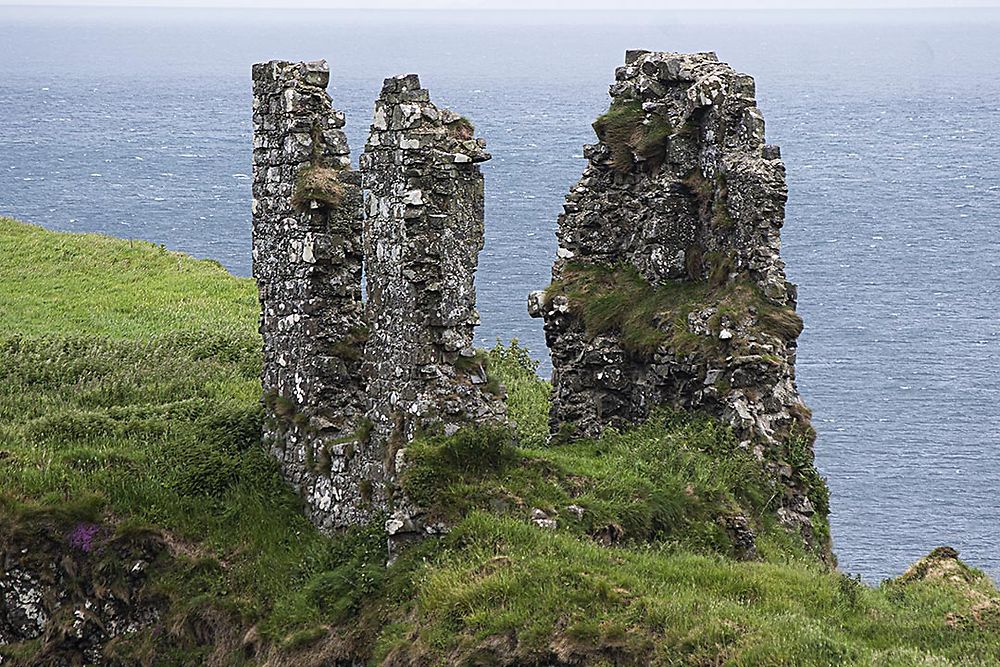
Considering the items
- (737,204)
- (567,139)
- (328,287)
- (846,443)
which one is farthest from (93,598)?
(567,139)

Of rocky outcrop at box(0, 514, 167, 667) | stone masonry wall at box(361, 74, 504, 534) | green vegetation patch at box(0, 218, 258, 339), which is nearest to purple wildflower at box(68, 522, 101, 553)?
rocky outcrop at box(0, 514, 167, 667)

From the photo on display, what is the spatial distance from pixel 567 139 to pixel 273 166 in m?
155

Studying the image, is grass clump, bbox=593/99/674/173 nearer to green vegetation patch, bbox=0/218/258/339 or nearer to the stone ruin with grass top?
the stone ruin with grass top

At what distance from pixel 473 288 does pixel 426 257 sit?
96 cm

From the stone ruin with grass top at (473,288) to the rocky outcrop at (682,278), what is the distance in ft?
0.14

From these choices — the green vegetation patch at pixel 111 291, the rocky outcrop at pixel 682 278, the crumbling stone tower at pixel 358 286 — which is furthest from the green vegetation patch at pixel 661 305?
the green vegetation patch at pixel 111 291

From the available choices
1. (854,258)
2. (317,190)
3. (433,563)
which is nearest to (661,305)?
(317,190)

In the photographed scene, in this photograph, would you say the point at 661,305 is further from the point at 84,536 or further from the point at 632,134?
the point at 84,536

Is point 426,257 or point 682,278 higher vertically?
point 426,257

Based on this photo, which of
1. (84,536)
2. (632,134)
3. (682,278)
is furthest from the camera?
(632,134)

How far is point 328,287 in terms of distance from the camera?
30.2 meters

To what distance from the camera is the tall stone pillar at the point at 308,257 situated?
29844mm

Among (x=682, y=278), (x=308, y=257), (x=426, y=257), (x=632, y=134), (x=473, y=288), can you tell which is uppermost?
(x=632, y=134)

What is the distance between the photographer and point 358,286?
100 ft
